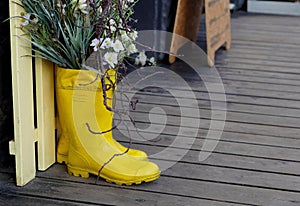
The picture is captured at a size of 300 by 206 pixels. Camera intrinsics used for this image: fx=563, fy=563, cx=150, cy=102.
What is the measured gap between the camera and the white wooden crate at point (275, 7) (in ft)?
20.5

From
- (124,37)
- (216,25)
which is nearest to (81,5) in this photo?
(124,37)

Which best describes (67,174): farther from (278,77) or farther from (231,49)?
(231,49)

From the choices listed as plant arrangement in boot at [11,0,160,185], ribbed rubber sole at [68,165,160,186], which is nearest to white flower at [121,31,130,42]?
plant arrangement in boot at [11,0,160,185]

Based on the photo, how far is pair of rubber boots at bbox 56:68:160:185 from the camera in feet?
6.09

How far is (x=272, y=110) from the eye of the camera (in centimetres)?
277

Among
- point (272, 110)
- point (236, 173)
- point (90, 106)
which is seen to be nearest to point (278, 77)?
point (272, 110)

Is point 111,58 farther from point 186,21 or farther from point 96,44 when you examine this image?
point 186,21

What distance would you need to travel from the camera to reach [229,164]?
208 cm

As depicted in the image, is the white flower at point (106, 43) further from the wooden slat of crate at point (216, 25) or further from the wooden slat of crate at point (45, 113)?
the wooden slat of crate at point (216, 25)

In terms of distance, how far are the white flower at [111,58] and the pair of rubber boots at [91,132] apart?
0.05 meters

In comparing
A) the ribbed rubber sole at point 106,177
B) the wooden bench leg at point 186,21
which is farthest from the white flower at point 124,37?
the wooden bench leg at point 186,21

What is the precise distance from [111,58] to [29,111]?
0.34 m

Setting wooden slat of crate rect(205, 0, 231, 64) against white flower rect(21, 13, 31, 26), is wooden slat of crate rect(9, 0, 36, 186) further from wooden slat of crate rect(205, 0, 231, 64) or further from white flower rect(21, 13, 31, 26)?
wooden slat of crate rect(205, 0, 231, 64)

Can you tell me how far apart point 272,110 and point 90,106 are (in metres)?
1.20
